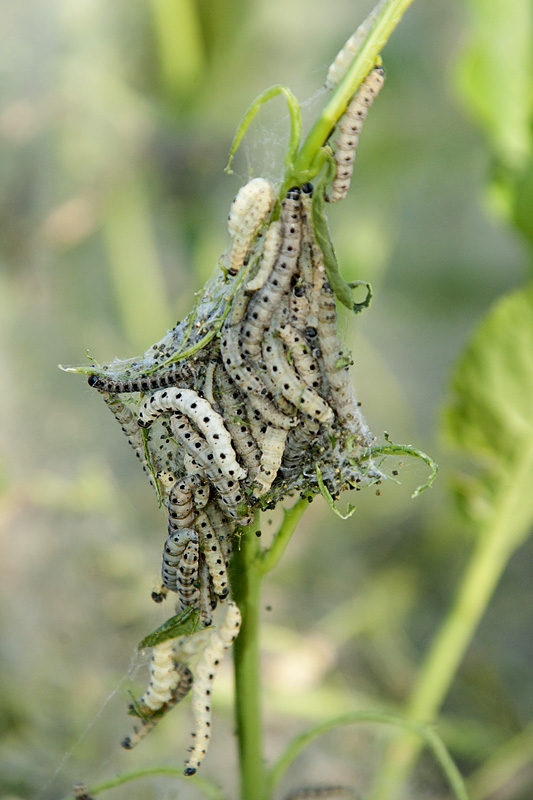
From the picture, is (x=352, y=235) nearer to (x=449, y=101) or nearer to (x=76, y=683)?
(x=76, y=683)

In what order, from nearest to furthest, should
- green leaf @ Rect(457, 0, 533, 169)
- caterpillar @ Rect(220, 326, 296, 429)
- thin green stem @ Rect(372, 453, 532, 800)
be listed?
caterpillar @ Rect(220, 326, 296, 429), thin green stem @ Rect(372, 453, 532, 800), green leaf @ Rect(457, 0, 533, 169)

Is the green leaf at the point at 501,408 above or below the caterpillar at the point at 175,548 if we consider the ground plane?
above

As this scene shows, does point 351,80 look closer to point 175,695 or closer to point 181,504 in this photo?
point 181,504

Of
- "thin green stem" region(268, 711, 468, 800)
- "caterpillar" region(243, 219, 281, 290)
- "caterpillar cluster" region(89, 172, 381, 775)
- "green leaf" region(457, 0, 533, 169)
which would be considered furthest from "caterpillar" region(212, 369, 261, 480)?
"green leaf" region(457, 0, 533, 169)

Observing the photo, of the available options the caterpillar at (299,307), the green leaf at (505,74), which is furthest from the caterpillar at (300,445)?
the green leaf at (505,74)

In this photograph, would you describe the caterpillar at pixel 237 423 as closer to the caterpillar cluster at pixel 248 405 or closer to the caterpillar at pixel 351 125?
the caterpillar cluster at pixel 248 405

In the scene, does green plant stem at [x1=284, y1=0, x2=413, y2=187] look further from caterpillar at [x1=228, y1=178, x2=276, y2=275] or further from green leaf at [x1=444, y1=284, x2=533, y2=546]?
green leaf at [x1=444, y1=284, x2=533, y2=546]
